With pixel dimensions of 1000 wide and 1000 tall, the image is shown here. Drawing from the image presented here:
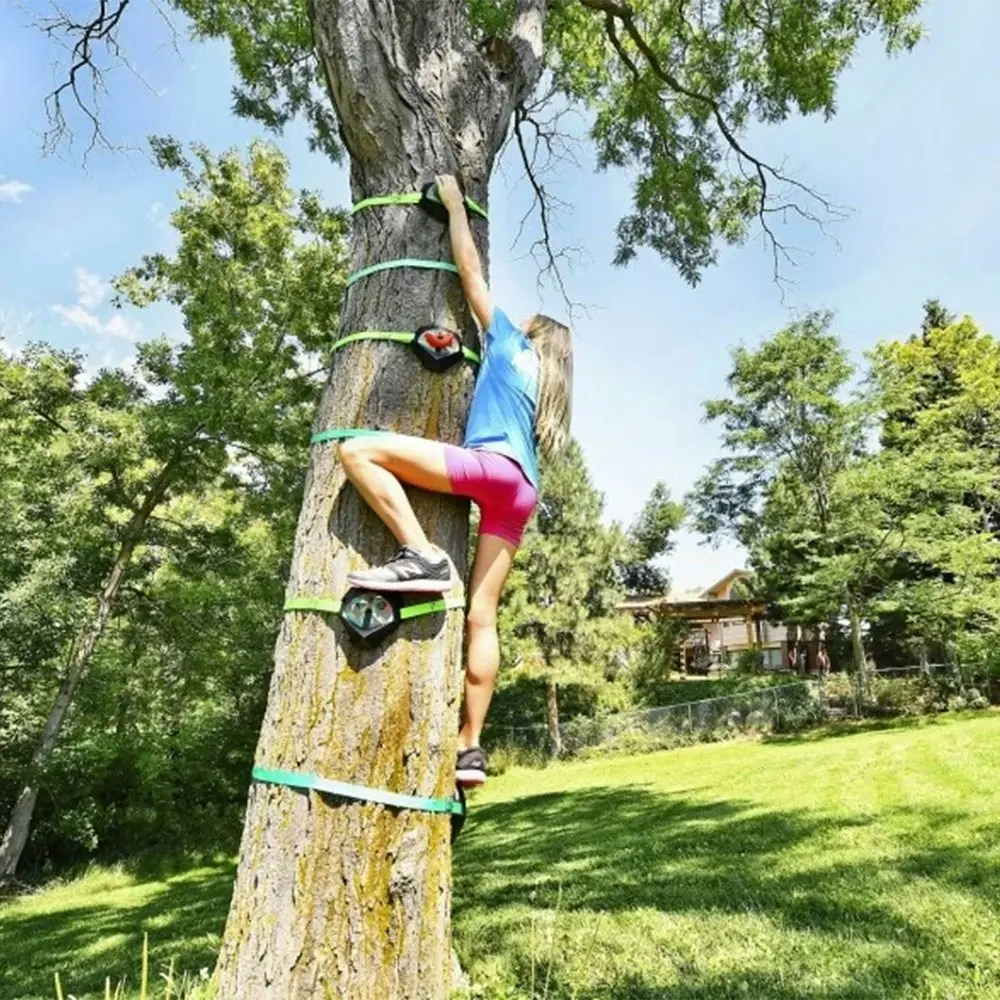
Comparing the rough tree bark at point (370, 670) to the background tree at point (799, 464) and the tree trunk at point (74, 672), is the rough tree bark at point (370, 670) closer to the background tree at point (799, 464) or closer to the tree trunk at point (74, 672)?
the tree trunk at point (74, 672)

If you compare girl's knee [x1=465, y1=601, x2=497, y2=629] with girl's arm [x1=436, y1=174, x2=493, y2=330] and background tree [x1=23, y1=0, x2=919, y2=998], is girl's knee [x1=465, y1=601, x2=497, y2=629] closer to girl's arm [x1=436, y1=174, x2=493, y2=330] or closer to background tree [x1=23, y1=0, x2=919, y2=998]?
background tree [x1=23, y1=0, x2=919, y2=998]

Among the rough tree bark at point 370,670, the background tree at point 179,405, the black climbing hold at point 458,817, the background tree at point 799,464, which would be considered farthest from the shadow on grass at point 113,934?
the background tree at point 799,464

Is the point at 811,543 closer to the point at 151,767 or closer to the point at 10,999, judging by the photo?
the point at 151,767

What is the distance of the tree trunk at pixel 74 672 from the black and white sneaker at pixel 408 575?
9.11 m

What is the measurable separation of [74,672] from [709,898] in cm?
930

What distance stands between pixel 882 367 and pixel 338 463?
19152 mm

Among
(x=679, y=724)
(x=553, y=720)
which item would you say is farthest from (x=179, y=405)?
(x=679, y=724)

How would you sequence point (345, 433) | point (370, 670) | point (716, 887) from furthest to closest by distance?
point (716, 887) → point (345, 433) → point (370, 670)

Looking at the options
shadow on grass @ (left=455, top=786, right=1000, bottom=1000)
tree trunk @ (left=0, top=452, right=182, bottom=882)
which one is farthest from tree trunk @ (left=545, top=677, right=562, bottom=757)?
tree trunk @ (left=0, top=452, right=182, bottom=882)

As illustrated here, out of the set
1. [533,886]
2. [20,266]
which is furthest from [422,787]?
[20,266]

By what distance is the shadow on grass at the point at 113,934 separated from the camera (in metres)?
4.71

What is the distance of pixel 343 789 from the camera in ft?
5.34

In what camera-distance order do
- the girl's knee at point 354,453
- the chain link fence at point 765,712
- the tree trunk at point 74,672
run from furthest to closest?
the chain link fence at point 765,712 → the tree trunk at point 74,672 → the girl's knee at point 354,453

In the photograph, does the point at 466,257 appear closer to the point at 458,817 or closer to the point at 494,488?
the point at 494,488
